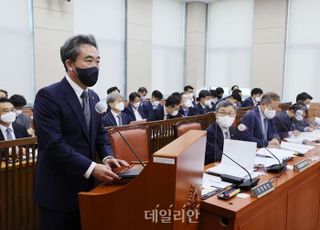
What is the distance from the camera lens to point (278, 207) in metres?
1.74

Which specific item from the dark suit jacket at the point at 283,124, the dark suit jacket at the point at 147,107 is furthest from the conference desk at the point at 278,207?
the dark suit jacket at the point at 147,107

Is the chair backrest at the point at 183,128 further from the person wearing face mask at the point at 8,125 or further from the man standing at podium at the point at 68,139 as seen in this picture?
the person wearing face mask at the point at 8,125

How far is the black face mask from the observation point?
1295 mm

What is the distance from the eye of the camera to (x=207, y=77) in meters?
8.91

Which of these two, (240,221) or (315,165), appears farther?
(315,165)

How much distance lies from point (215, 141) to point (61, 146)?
4.84 feet

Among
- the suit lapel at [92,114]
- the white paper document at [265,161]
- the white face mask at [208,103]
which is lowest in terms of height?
the white paper document at [265,161]

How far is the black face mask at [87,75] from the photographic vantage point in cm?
130

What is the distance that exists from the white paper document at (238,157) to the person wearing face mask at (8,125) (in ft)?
6.73

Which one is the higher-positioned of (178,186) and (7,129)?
(178,186)

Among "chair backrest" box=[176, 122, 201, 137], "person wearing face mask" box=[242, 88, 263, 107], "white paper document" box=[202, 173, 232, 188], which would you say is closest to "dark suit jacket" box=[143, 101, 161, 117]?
"person wearing face mask" box=[242, 88, 263, 107]

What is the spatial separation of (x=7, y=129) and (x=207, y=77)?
21.8ft

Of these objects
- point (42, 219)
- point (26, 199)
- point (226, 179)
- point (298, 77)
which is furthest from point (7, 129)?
point (298, 77)

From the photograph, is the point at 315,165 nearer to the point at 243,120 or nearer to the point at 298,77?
the point at 243,120
